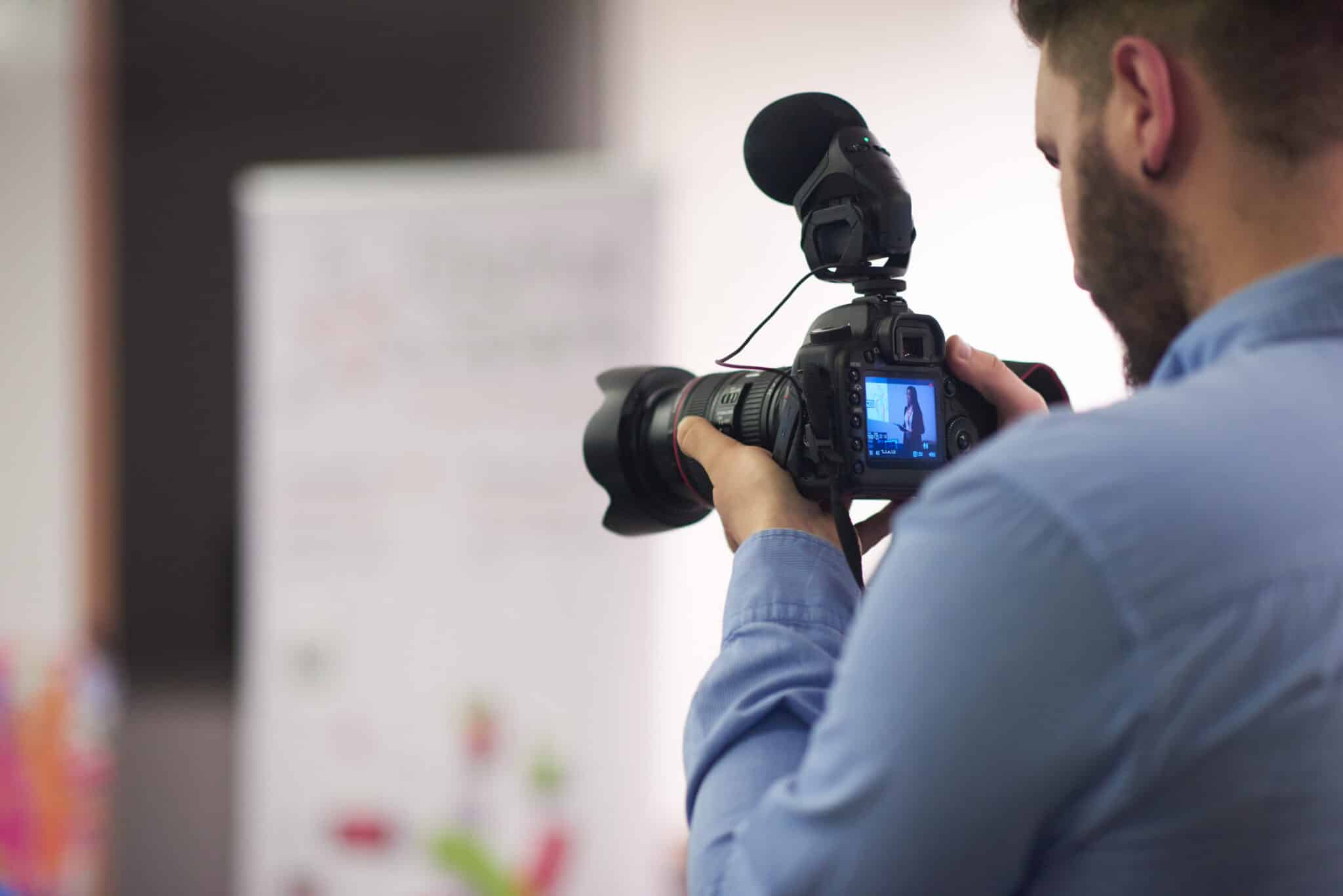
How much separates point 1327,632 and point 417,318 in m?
2.15

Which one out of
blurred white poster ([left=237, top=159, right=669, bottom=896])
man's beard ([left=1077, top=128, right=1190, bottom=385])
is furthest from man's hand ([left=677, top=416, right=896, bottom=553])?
blurred white poster ([left=237, top=159, right=669, bottom=896])

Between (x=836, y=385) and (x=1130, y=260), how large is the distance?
0.20m

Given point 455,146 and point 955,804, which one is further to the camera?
point 455,146

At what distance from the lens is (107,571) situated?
109 inches

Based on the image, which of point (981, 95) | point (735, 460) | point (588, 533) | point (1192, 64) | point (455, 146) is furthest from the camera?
point (455, 146)

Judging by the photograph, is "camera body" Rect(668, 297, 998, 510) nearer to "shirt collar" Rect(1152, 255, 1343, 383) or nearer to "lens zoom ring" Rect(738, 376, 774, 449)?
"lens zoom ring" Rect(738, 376, 774, 449)

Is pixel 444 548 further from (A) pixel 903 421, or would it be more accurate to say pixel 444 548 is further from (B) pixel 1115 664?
(B) pixel 1115 664

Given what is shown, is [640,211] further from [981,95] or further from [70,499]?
[70,499]

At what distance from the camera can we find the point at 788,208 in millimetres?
1874

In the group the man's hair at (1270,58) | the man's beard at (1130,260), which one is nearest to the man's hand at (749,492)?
the man's beard at (1130,260)

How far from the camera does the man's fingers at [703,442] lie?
0.83 metres

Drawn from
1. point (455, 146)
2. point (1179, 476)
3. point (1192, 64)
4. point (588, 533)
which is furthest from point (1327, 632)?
point (455, 146)

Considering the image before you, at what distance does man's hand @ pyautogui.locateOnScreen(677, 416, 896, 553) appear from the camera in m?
0.74

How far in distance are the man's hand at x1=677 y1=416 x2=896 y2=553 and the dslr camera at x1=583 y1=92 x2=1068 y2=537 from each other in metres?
0.01
